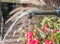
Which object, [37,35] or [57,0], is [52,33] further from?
[57,0]

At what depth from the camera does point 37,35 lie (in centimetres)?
121

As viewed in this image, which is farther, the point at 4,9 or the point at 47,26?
the point at 4,9

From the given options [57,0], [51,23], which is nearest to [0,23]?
[57,0]

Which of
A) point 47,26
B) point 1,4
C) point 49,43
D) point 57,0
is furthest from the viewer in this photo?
point 1,4

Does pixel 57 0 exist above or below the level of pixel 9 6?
above

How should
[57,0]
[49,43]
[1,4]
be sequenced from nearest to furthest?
[49,43] < [57,0] < [1,4]

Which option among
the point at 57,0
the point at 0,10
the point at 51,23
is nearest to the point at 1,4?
the point at 0,10

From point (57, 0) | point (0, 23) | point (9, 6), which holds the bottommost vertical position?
point (0, 23)

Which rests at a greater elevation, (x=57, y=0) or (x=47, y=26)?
(x=47, y=26)

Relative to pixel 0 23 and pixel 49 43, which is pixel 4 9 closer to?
pixel 0 23

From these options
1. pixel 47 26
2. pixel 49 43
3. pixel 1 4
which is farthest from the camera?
pixel 1 4

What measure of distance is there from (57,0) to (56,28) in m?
1.89

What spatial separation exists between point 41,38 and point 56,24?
123 mm

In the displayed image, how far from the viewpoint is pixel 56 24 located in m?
1.23
